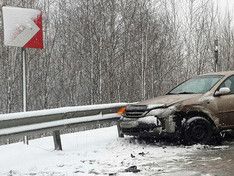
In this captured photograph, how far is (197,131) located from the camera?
32.8 feet

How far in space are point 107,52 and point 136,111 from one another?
13908 millimetres

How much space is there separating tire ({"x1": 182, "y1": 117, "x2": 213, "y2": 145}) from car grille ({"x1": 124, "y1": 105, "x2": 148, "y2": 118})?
37.1 inches

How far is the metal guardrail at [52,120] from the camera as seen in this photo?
26.6ft

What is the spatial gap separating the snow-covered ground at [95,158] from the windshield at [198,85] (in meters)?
1.58

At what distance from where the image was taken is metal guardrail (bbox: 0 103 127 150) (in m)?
8.11

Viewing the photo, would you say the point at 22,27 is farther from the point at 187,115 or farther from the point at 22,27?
the point at 187,115

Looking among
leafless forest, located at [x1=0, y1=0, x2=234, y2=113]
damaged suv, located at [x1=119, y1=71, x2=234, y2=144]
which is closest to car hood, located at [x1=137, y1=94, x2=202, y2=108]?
damaged suv, located at [x1=119, y1=71, x2=234, y2=144]

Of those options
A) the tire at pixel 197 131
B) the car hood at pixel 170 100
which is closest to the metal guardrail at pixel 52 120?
the car hood at pixel 170 100

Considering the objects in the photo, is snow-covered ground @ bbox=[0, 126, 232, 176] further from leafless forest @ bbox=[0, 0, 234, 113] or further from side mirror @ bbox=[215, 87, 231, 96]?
leafless forest @ bbox=[0, 0, 234, 113]

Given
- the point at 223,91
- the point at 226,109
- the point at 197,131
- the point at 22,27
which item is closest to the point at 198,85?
the point at 223,91

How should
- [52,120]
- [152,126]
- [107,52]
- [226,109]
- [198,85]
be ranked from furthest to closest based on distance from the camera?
[107,52] < [198,85] < [226,109] < [152,126] < [52,120]

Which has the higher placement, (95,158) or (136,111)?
(136,111)

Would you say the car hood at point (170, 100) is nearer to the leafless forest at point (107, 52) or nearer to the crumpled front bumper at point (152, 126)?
the crumpled front bumper at point (152, 126)

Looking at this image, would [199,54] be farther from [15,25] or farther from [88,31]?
[15,25]
